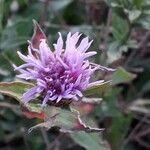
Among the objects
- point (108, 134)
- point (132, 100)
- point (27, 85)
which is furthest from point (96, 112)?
point (27, 85)

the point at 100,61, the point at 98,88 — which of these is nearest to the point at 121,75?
the point at 100,61

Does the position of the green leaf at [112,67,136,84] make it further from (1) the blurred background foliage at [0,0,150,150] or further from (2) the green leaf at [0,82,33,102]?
(2) the green leaf at [0,82,33,102]

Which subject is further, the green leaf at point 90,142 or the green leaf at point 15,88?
the green leaf at point 90,142

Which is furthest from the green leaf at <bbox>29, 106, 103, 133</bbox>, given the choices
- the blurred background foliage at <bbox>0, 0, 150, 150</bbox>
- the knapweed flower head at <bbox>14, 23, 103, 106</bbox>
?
the blurred background foliage at <bbox>0, 0, 150, 150</bbox>

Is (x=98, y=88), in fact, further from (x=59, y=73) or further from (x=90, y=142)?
(x=90, y=142)

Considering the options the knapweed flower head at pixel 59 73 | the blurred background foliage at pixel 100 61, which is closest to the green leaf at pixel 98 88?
the knapweed flower head at pixel 59 73

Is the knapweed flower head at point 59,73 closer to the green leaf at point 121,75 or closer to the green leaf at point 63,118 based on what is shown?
the green leaf at point 63,118
